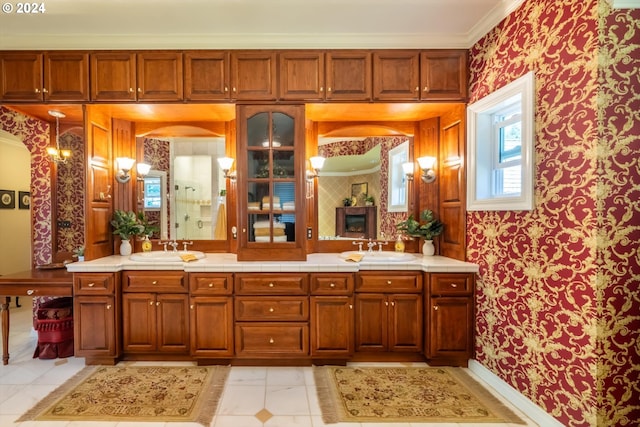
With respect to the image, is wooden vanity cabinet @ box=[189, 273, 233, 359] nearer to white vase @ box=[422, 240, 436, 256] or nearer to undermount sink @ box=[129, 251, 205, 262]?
undermount sink @ box=[129, 251, 205, 262]

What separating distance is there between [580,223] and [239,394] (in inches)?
97.3

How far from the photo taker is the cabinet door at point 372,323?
2.79m

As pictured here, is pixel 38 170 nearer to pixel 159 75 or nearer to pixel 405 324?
pixel 159 75

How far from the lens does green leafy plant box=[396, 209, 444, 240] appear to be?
10.3 feet

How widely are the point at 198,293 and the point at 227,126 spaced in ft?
5.63

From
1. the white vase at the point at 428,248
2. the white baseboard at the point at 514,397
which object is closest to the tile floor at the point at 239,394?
the white baseboard at the point at 514,397

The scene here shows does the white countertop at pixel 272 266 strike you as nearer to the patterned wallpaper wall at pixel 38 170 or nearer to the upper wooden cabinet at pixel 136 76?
the patterned wallpaper wall at pixel 38 170

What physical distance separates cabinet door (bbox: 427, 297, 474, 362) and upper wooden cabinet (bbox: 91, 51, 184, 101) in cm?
291

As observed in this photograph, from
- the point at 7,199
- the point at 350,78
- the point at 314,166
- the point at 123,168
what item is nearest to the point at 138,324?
the point at 123,168

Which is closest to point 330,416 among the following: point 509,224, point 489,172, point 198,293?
point 198,293

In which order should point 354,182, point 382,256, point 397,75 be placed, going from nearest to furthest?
point 397,75 < point 382,256 < point 354,182

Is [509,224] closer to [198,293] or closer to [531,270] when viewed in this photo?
[531,270]

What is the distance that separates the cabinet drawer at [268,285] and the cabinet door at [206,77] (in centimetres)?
161

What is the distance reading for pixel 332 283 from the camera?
274 centimetres
